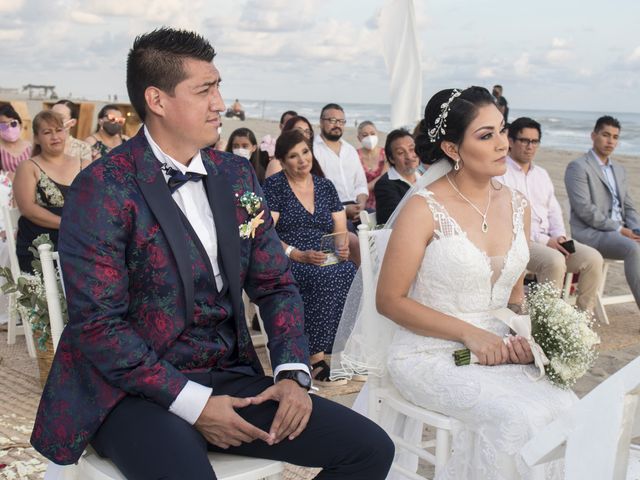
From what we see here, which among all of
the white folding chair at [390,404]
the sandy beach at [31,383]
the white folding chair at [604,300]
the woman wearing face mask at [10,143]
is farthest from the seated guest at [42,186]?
the white folding chair at [604,300]

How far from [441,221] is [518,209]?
434 mm

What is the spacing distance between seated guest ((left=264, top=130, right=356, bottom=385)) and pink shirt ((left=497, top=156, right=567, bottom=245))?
1.64 m

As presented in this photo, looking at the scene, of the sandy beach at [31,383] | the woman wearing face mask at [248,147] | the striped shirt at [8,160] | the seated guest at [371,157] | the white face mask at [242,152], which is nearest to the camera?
the sandy beach at [31,383]

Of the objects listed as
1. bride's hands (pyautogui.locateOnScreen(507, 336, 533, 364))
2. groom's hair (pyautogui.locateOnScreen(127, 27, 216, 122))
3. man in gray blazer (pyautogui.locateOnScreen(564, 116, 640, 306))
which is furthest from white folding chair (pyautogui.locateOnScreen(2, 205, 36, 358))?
man in gray blazer (pyautogui.locateOnScreen(564, 116, 640, 306))

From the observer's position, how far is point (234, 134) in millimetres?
7262

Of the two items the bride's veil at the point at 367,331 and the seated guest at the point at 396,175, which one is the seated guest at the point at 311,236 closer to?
the seated guest at the point at 396,175

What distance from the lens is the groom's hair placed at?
2363 mm

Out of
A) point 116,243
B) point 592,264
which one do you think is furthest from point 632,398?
point 592,264

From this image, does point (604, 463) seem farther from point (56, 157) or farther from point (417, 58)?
point (417, 58)

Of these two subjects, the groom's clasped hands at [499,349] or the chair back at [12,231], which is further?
the chair back at [12,231]

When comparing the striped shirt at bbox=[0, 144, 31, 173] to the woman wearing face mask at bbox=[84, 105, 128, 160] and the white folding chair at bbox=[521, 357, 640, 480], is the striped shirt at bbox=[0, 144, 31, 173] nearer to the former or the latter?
the woman wearing face mask at bbox=[84, 105, 128, 160]

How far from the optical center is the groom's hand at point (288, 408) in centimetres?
232

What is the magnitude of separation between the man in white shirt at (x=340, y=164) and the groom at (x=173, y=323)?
4886 mm

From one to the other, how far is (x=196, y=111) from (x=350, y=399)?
112 inches
